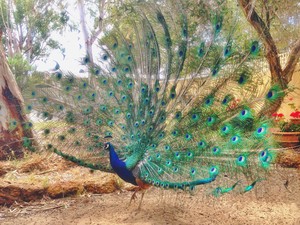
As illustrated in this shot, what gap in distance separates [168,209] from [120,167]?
2.22 ft

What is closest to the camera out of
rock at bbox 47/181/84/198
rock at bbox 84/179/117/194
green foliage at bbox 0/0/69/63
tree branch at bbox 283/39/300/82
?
rock at bbox 47/181/84/198

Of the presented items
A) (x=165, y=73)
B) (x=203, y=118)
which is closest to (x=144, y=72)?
(x=165, y=73)

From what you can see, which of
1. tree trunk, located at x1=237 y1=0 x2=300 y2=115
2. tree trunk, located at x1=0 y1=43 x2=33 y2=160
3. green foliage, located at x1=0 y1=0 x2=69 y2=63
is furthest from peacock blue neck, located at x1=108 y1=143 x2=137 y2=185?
green foliage, located at x1=0 y1=0 x2=69 y2=63

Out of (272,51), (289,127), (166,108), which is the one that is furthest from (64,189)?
(289,127)

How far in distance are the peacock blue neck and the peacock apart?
1cm

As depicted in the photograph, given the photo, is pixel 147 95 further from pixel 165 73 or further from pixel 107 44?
pixel 107 44

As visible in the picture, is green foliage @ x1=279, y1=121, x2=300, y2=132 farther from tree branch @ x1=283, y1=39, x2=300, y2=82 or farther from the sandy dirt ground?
the sandy dirt ground

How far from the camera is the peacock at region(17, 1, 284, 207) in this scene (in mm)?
2951

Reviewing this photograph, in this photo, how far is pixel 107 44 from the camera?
145 inches

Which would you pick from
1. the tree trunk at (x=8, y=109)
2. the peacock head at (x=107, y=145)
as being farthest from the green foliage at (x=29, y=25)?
the peacock head at (x=107, y=145)

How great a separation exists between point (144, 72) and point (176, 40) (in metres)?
0.48

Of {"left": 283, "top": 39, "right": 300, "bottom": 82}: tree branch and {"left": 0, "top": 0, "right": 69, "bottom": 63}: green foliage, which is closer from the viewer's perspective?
{"left": 283, "top": 39, "right": 300, "bottom": 82}: tree branch

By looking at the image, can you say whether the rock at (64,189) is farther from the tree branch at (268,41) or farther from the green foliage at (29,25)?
the green foliage at (29,25)

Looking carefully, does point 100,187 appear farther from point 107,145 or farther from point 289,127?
point 289,127
